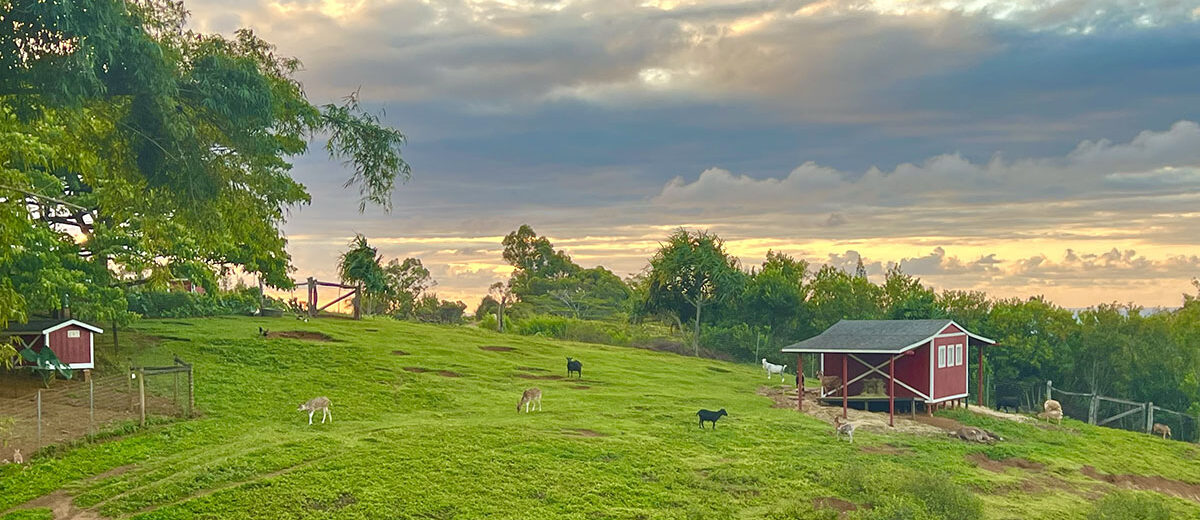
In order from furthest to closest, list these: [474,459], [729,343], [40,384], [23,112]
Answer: [729,343] < [40,384] < [474,459] < [23,112]

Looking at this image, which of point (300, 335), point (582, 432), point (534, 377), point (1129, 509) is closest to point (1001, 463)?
point (1129, 509)

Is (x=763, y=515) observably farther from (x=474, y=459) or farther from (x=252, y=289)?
(x=252, y=289)

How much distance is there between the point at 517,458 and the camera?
83.7 ft

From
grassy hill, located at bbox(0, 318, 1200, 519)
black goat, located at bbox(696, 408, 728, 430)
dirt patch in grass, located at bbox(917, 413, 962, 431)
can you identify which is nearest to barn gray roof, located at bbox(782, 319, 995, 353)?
dirt patch in grass, located at bbox(917, 413, 962, 431)

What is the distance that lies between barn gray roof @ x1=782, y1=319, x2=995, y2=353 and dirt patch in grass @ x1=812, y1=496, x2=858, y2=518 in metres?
17.1

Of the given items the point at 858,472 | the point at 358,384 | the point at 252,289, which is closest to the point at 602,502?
the point at 858,472

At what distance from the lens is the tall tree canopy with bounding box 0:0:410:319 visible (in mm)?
16875

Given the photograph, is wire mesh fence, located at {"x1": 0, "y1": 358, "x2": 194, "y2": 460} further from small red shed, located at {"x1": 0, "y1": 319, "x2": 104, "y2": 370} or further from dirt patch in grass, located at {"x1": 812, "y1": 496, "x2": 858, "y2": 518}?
dirt patch in grass, located at {"x1": 812, "y1": 496, "x2": 858, "y2": 518}

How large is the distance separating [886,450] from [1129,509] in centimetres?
848

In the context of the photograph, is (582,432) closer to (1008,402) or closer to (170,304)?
(170,304)

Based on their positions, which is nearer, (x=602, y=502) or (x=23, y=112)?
(x=23, y=112)

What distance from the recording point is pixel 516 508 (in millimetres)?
21375

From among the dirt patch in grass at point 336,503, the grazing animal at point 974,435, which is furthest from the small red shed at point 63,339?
the grazing animal at point 974,435

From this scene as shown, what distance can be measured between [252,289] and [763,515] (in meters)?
55.0
